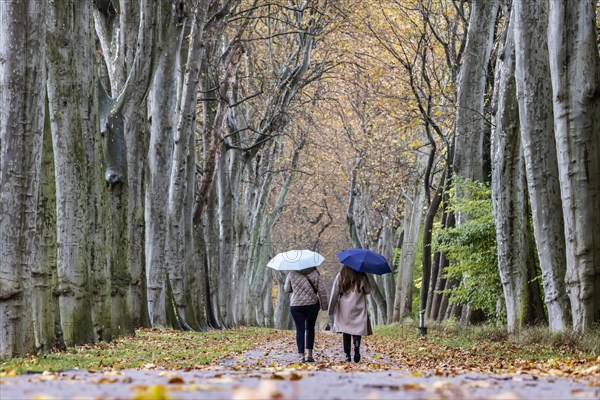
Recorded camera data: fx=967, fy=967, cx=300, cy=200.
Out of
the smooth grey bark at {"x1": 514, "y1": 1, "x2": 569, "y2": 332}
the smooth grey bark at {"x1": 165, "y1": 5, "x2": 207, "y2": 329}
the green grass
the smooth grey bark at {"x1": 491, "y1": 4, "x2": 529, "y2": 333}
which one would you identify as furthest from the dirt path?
the smooth grey bark at {"x1": 165, "y1": 5, "x2": 207, "y2": 329}

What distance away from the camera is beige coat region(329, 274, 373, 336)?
45.9 ft

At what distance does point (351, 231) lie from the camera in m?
A: 39.2

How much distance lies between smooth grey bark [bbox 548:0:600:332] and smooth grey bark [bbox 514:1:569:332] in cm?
108

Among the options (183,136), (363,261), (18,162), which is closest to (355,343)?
(363,261)

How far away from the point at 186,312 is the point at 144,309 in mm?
5179

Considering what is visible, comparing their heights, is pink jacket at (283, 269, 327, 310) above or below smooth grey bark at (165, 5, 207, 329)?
below

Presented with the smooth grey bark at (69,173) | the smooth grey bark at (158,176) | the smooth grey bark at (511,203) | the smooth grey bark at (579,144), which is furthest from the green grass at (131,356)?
the smooth grey bark at (579,144)

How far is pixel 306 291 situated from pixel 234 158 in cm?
2055

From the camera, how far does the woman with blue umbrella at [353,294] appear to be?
13992mm

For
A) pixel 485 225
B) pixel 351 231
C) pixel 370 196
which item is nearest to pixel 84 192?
pixel 485 225

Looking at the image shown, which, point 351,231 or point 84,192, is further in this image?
point 351,231

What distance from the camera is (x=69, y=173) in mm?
14977

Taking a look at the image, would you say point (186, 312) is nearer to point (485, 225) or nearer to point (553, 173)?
point (485, 225)

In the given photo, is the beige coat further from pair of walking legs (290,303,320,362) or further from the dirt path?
the dirt path
